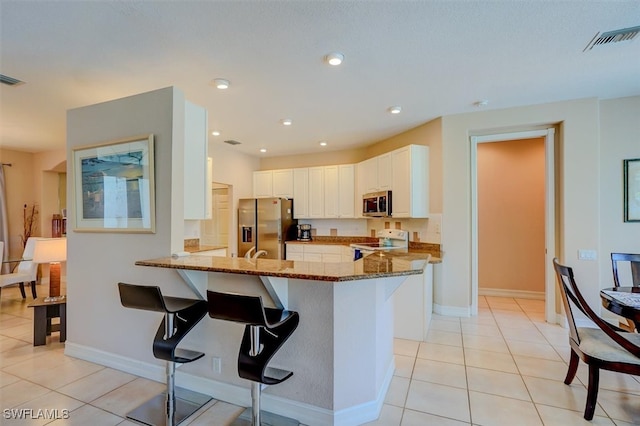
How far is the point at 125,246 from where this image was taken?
8.88 ft

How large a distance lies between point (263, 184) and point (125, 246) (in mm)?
3868

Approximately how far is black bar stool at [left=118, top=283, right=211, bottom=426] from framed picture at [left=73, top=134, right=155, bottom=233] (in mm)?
759

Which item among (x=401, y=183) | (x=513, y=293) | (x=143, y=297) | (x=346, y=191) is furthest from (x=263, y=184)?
(x=513, y=293)

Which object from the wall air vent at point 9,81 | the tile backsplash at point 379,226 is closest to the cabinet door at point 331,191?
the tile backsplash at point 379,226

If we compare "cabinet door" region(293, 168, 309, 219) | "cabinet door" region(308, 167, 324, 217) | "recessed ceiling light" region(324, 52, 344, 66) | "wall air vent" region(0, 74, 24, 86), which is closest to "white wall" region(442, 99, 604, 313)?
"recessed ceiling light" region(324, 52, 344, 66)

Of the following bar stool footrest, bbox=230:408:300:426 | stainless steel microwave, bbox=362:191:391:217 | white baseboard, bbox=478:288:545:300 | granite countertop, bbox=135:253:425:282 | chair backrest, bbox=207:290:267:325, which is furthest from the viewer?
white baseboard, bbox=478:288:545:300

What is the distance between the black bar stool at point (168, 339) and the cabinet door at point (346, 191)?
387cm

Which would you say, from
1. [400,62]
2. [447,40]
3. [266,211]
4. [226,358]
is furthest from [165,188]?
[266,211]

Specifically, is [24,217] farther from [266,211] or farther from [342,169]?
[342,169]

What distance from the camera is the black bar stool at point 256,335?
5.27 feet

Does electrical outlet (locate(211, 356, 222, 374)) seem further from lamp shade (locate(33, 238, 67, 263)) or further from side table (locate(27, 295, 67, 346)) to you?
lamp shade (locate(33, 238, 67, 263))

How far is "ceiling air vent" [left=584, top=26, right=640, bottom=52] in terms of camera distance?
2.25 meters

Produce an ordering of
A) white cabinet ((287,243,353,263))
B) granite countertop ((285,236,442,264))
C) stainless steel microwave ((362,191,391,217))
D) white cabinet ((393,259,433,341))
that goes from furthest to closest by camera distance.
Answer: white cabinet ((287,243,353,263)) → stainless steel microwave ((362,191,391,217)) → granite countertop ((285,236,442,264)) → white cabinet ((393,259,433,341))

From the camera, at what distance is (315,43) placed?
7.68 ft
